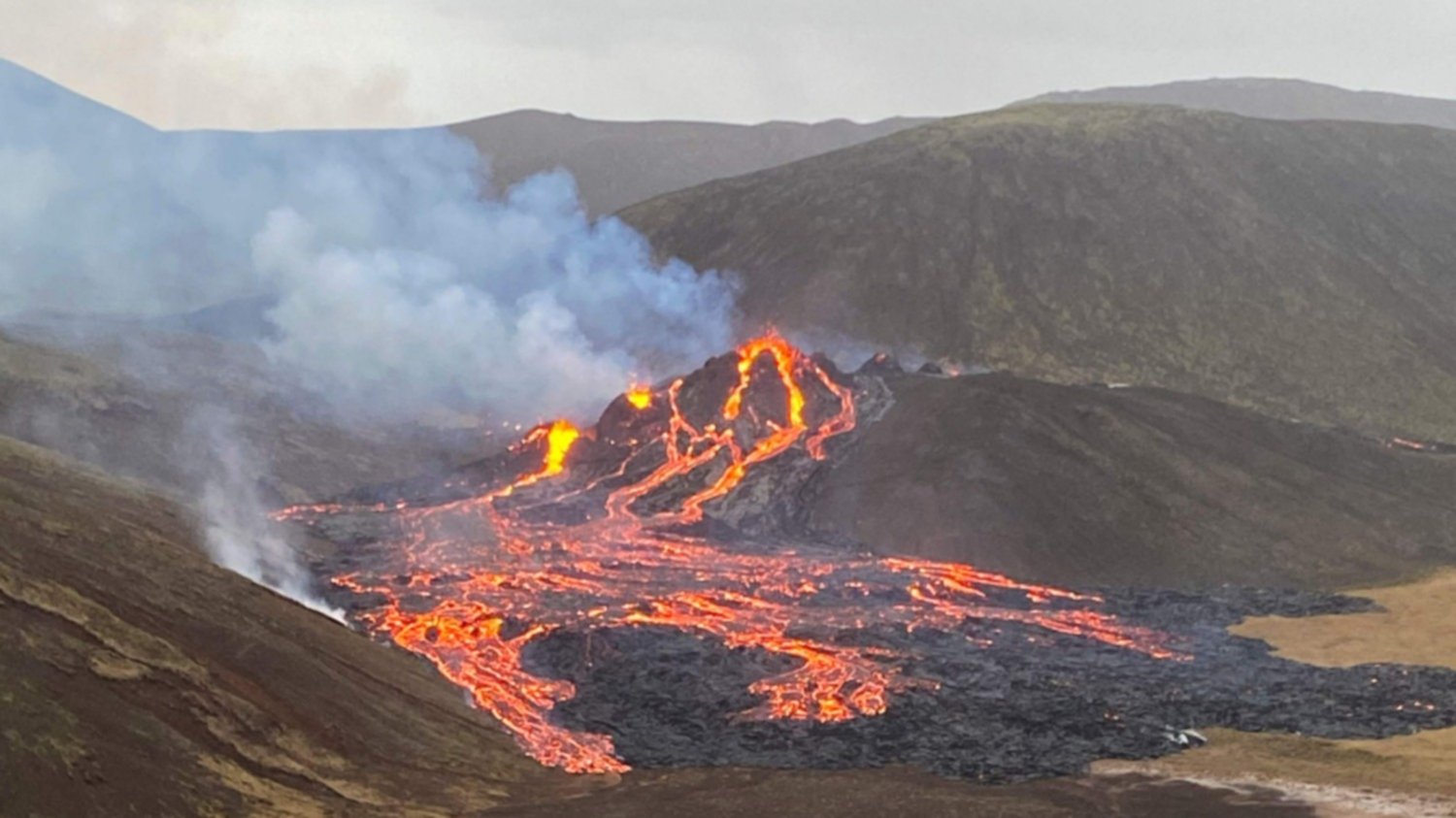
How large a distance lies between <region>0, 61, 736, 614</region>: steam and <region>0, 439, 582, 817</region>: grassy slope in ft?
37.8

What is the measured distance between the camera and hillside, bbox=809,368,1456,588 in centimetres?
5934

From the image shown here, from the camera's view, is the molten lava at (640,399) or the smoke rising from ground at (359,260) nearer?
the molten lava at (640,399)

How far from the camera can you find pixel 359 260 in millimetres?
85625

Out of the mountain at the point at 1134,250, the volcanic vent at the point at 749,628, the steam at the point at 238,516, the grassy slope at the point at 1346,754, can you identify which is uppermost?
the mountain at the point at 1134,250

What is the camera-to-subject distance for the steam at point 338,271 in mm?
85688

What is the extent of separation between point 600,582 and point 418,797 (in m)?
24.9

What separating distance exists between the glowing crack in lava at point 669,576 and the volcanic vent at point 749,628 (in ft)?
0.52

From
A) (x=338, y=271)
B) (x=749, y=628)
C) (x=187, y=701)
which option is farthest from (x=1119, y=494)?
(x=338, y=271)

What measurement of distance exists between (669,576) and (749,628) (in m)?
8.04

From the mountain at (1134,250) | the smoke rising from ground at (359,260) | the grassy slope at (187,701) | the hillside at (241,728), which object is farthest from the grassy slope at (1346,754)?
the mountain at (1134,250)

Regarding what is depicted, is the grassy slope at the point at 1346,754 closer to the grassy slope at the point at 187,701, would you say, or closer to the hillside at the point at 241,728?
the hillside at the point at 241,728

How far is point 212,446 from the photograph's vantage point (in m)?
67.1

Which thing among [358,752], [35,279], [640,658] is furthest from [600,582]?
[35,279]

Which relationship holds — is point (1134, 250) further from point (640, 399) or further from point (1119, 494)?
point (640, 399)
